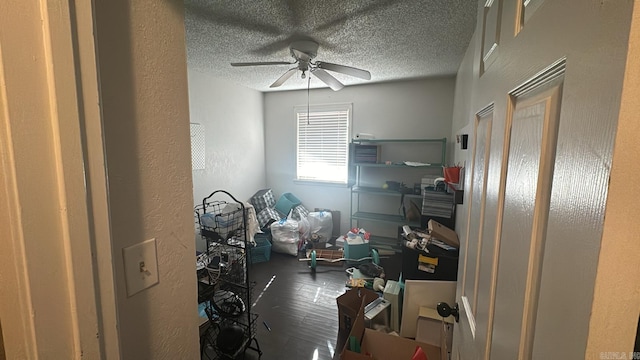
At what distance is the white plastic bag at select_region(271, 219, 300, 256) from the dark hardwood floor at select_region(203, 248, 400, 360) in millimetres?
97

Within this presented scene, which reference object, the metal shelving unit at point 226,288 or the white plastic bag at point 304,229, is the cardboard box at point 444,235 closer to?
the metal shelving unit at point 226,288

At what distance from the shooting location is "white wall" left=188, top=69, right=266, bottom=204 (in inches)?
137

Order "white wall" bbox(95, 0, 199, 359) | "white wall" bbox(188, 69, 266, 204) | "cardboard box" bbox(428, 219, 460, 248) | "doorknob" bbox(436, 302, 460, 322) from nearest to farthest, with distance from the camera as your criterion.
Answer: "white wall" bbox(95, 0, 199, 359)
"doorknob" bbox(436, 302, 460, 322)
"cardboard box" bbox(428, 219, 460, 248)
"white wall" bbox(188, 69, 266, 204)

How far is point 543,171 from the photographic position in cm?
46

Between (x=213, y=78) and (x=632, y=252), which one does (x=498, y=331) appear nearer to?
(x=632, y=252)

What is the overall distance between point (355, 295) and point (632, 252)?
7.08 feet

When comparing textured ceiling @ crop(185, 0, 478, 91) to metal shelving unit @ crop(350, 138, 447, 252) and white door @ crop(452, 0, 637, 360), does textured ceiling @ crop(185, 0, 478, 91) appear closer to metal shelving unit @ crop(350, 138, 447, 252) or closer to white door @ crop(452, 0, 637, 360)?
metal shelving unit @ crop(350, 138, 447, 252)

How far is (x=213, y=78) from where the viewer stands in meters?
3.62

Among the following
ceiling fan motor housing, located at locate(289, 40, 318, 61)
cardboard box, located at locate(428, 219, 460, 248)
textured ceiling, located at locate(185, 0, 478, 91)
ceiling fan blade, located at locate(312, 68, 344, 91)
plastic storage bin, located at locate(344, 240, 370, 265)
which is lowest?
plastic storage bin, located at locate(344, 240, 370, 265)

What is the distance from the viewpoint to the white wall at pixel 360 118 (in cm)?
372

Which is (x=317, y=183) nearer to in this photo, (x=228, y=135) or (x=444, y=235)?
(x=228, y=135)

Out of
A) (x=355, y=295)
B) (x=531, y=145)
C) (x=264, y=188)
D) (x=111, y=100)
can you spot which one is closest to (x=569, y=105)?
(x=531, y=145)

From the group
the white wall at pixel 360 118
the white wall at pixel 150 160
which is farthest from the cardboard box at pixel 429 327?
the white wall at pixel 360 118

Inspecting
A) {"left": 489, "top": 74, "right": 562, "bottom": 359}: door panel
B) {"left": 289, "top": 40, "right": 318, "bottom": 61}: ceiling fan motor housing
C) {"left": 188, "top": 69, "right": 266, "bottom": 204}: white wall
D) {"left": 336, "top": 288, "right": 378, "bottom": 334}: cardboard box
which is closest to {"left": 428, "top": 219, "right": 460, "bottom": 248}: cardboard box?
{"left": 336, "top": 288, "right": 378, "bottom": 334}: cardboard box
